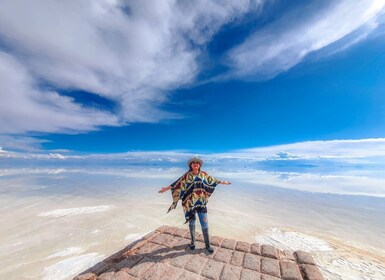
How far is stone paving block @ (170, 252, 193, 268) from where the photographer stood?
4.74 meters

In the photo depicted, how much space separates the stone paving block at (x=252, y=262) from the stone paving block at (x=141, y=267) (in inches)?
88.5

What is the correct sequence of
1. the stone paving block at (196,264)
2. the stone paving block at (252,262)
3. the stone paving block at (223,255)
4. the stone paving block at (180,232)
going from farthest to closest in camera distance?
the stone paving block at (180,232)
the stone paving block at (223,255)
the stone paving block at (252,262)
the stone paving block at (196,264)

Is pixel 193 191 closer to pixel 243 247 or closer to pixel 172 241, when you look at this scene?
pixel 172 241

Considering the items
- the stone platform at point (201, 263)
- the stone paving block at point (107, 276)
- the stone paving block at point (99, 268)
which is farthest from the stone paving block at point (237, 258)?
the stone paving block at point (99, 268)

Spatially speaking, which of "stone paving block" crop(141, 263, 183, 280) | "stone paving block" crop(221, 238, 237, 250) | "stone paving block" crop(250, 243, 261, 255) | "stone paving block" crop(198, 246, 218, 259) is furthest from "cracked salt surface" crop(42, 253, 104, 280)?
"stone paving block" crop(250, 243, 261, 255)

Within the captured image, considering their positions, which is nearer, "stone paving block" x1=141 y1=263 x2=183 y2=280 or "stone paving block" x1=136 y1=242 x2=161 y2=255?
"stone paving block" x1=141 y1=263 x2=183 y2=280

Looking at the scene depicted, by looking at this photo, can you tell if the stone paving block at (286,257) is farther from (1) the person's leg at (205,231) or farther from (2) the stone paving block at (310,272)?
(1) the person's leg at (205,231)

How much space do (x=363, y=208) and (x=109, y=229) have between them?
16.7m

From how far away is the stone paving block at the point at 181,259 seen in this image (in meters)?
4.74

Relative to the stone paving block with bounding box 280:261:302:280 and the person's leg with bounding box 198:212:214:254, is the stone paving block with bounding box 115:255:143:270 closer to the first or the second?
the person's leg with bounding box 198:212:214:254

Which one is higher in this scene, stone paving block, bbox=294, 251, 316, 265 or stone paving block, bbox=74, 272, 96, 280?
stone paving block, bbox=294, 251, 316, 265

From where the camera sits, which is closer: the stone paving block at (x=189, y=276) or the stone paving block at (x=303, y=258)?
the stone paving block at (x=189, y=276)

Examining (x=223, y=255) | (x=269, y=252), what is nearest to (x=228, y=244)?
(x=223, y=255)

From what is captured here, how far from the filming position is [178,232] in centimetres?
653
